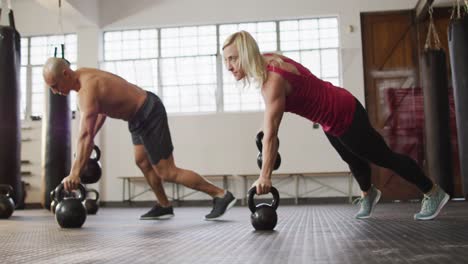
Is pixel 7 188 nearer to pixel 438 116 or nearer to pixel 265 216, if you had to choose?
pixel 265 216

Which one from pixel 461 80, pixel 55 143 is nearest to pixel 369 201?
pixel 461 80

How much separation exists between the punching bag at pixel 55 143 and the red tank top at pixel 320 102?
365cm

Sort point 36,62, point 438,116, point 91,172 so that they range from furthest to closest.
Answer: point 36,62
point 438,116
point 91,172

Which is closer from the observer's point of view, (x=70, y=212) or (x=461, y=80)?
(x=70, y=212)

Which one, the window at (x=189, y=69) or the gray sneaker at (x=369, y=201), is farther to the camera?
the window at (x=189, y=69)

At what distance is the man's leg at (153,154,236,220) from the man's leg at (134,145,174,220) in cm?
33

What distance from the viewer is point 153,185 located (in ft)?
12.5

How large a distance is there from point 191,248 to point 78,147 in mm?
1394

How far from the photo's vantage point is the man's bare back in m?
3.03

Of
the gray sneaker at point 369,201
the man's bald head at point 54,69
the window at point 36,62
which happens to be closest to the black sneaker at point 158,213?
the man's bald head at point 54,69

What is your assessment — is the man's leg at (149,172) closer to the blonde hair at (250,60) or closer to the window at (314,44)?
the blonde hair at (250,60)

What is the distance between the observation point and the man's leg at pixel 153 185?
12.2 feet

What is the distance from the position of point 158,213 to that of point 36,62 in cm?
663

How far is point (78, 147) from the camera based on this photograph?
2.96 m
